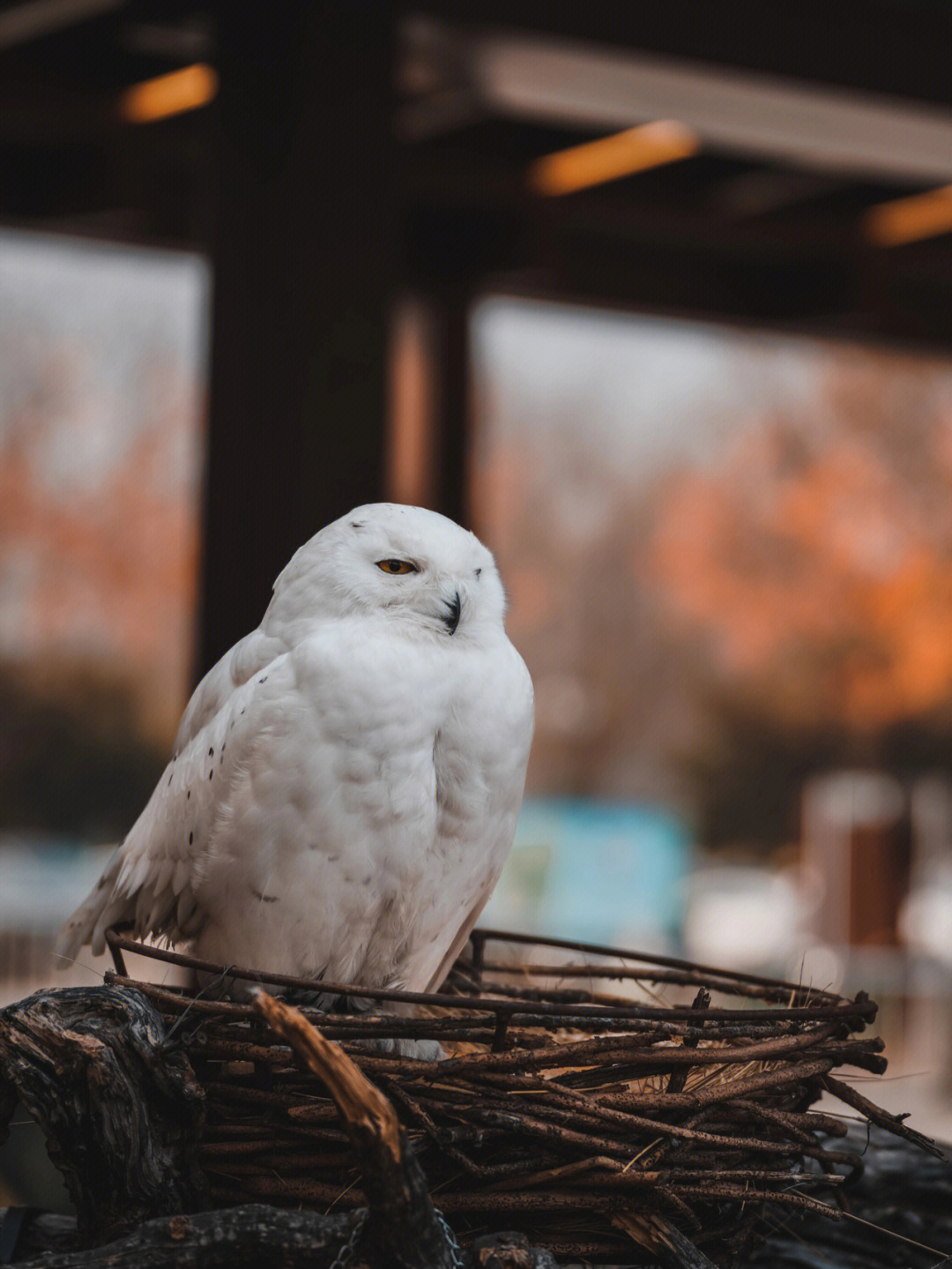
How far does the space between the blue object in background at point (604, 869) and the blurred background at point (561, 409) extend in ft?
0.03

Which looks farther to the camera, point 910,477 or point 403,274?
point 910,477

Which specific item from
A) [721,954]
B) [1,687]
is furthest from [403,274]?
[721,954]

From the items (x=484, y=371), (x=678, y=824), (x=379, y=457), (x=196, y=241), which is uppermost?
(x=196, y=241)

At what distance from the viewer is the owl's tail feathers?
1033 millimetres

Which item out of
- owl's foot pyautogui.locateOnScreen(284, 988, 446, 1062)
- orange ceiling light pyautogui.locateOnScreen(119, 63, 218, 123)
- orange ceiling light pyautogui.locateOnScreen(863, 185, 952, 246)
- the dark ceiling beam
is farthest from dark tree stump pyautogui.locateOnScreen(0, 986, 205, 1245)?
orange ceiling light pyautogui.locateOnScreen(863, 185, 952, 246)

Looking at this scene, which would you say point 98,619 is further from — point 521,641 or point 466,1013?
point 466,1013

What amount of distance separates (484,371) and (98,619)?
1.19 m

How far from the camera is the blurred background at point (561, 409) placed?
1772 mm

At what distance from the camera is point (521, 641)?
3342 mm

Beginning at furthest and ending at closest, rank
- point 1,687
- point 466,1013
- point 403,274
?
point 403,274
point 1,687
point 466,1013

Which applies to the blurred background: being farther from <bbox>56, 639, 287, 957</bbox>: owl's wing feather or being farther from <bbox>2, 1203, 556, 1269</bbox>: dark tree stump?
<bbox>2, 1203, 556, 1269</bbox>: dark tree stump

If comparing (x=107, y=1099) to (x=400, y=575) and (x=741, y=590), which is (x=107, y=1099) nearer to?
(x=400, y=575)

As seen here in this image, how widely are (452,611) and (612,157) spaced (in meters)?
2.10

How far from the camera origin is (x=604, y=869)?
3496 millimetres
